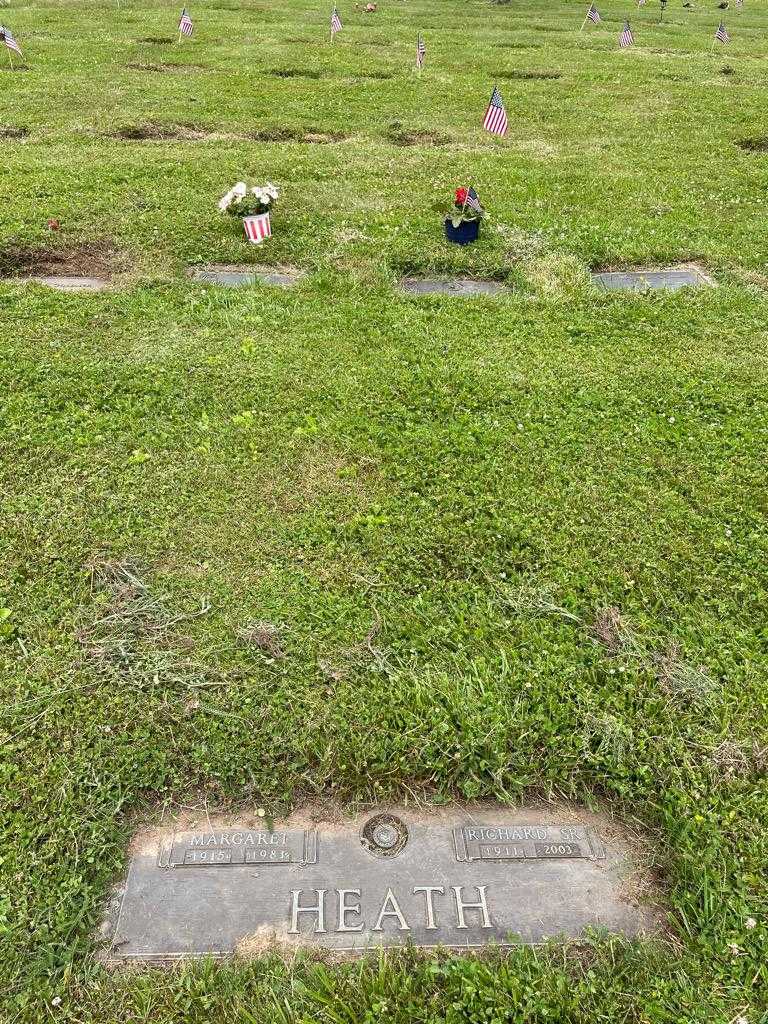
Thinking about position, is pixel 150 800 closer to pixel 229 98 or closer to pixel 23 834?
pixel 23 834

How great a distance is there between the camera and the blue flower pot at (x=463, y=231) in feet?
25.7

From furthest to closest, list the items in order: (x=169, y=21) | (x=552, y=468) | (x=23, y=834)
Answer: (x=169, y=21) → (x=552, y=468) → (x=23, y=834)

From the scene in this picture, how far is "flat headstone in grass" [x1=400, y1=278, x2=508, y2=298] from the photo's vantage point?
23.9 ft

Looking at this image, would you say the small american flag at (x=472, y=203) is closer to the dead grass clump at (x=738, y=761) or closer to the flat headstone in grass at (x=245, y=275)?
the flat headstone in grass at (x=245, y=275)

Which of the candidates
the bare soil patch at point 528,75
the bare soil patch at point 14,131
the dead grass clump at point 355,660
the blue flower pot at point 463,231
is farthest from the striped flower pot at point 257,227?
the bare soil patch at point 528,75

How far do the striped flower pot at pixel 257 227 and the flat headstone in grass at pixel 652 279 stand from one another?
154 inches

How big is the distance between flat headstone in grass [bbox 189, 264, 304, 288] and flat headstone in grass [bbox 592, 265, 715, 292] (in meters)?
3.47

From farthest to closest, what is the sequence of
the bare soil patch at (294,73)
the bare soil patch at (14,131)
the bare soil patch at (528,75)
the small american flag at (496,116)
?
the bare soil patch at (528,75)
the bare soil patch at (294,73)
the bare soil patch at (14,131)
the small american flag at (496,116)

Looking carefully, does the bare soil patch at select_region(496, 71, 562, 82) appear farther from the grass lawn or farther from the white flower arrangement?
the white flower arrangement

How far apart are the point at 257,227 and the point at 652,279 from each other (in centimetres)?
469

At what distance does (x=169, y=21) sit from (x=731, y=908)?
2495cm

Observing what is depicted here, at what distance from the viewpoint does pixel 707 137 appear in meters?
12.2

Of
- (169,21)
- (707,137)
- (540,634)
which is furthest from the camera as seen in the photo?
(169,21)

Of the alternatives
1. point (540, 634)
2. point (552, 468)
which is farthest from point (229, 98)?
point (540, 634)
